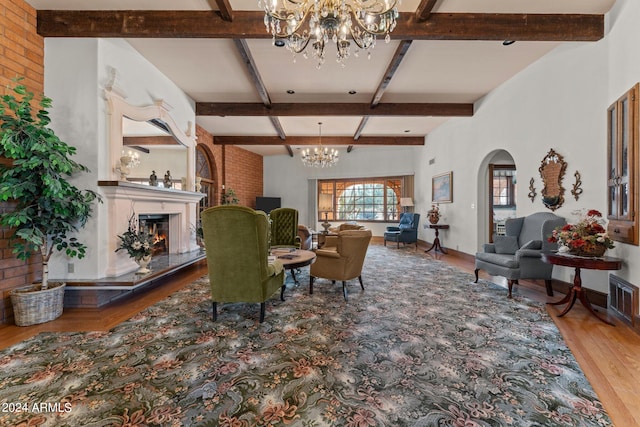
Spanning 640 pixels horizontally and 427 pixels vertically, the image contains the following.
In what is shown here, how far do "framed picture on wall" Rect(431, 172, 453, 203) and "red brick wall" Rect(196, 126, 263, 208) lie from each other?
225 inches

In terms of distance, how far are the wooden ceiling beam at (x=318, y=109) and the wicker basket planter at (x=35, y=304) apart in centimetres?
399

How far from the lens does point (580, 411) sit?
5.15 ft

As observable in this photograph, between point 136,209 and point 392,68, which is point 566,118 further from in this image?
point 136,209

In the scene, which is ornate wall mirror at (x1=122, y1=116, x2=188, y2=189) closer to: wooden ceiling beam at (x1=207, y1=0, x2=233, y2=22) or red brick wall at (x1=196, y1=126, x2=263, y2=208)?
wooden ceiling beam at (x1=207, y1=0, x2=233, y2=22)

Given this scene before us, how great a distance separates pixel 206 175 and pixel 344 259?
18.0ft

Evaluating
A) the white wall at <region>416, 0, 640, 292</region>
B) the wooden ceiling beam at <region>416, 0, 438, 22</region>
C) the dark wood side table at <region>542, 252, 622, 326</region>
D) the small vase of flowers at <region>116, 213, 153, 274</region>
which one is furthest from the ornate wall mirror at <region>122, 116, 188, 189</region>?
the white wall at <region>416, 0, 640, 292</region>

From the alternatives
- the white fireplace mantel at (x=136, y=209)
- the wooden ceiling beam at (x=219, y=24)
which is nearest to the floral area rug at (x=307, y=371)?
the white fireplace mantel at (x=136, y=209)

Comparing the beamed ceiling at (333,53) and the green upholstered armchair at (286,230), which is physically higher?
the beamed ceiling at (333,53)

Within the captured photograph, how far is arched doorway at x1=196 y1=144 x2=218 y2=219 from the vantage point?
23.9 feet

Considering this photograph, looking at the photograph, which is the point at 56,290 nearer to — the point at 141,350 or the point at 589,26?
the point at 141,350

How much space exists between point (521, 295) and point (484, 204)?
2.50 meters

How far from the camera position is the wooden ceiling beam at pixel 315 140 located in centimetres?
785

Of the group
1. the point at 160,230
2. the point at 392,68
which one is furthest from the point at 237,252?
the point at 392,68

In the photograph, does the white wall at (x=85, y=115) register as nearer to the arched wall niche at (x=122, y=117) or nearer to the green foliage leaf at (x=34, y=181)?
the arched wall niche at (x=122, y=117)
